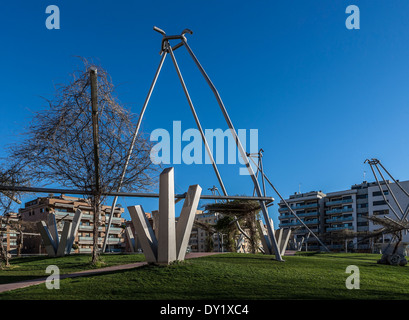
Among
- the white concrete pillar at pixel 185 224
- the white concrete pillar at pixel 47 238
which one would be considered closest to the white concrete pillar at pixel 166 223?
the white concrete pillar at pixel 185 224

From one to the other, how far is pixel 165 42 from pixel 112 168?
10373mm

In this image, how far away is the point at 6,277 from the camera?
1656 cm

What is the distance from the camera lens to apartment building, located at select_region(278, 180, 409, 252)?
94938 mm

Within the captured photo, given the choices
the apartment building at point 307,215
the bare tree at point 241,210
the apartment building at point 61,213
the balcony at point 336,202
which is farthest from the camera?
the apartment building at point 307,215

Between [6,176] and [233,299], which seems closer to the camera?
[233,299]

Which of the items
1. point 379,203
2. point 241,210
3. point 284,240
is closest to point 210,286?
point 284,240

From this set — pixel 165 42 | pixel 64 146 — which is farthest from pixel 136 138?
pixel 165 42

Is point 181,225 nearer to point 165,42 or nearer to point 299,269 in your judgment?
point 299,269

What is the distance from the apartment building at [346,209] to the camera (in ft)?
311

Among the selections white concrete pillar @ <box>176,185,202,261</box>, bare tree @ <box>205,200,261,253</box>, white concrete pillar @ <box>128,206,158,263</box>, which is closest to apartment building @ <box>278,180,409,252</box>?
bare tree @ <box>205,200,261,253</box>

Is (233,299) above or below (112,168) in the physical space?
below

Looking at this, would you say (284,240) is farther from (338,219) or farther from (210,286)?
(338,219)

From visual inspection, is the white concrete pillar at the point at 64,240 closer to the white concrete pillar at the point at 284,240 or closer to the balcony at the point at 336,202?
the white concrete pillar at the point at 284,240

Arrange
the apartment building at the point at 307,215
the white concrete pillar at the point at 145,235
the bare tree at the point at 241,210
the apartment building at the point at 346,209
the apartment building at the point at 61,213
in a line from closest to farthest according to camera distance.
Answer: the white concrete pillar at the point at 145,235
the bare tree at the point at 241,210
the apartment building at the point at 61,213
the apartment building at the point at 346,209
the apartment building at the point at 307,215
